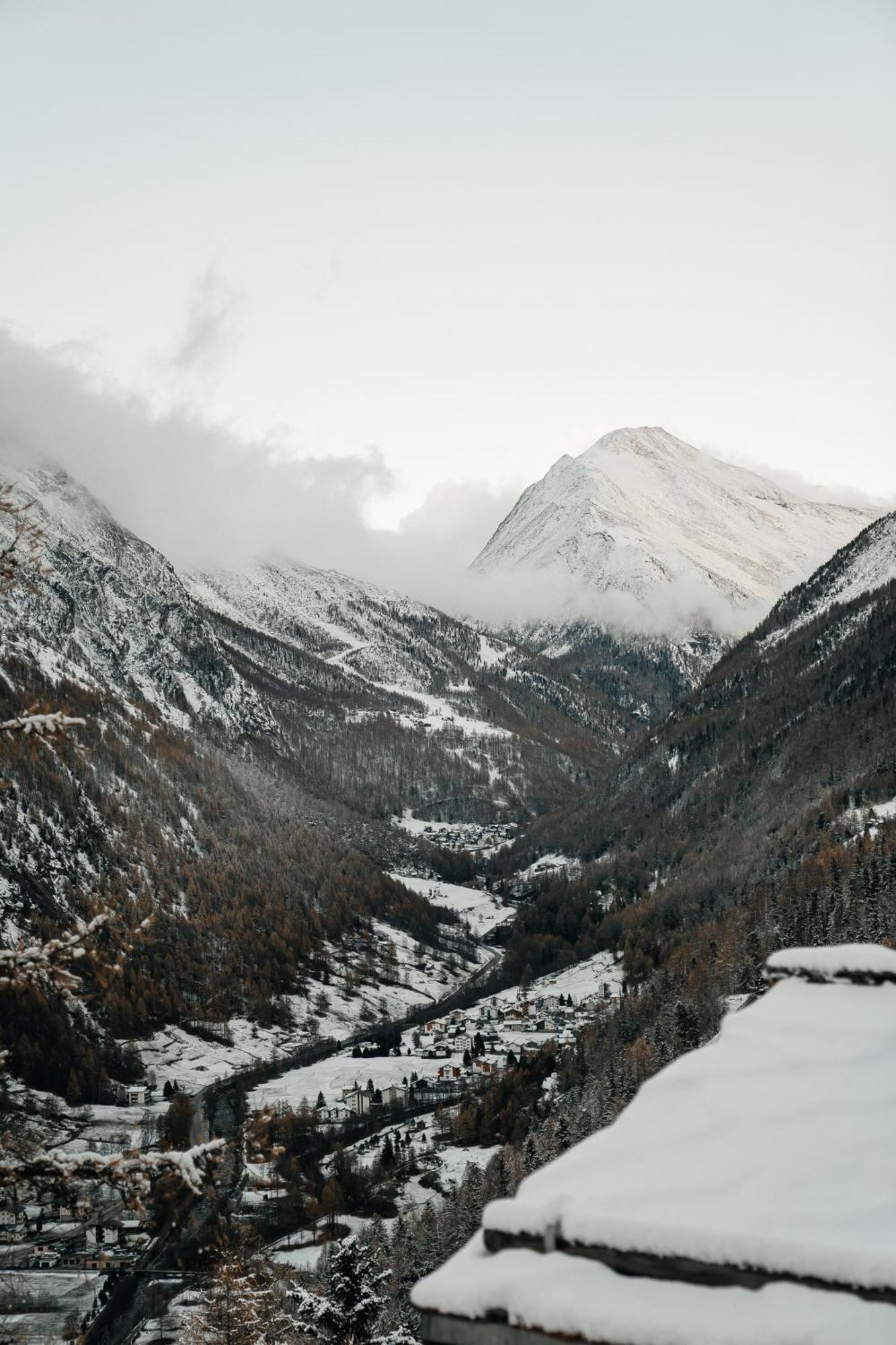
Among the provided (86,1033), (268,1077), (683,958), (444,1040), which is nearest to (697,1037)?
(683,958)

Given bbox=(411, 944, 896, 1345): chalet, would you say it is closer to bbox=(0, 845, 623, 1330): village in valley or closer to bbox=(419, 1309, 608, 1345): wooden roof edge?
bbox=(419, 1309, 608, 1345): wooden roof edge

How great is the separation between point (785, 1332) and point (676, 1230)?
0.60 metres

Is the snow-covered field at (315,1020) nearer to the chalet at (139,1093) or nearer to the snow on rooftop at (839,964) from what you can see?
the chalet at (139,1093)

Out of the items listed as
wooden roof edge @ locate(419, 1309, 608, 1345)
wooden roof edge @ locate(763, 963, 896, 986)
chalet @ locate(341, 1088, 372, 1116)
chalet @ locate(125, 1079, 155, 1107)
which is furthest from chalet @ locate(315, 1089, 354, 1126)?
wooden roof edge @ locate(419, 1309, 608, 1345)

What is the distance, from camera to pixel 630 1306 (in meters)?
4.81

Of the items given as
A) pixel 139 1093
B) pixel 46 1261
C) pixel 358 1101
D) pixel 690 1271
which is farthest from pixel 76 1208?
pixel 139 1093

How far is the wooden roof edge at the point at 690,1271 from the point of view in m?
4.66

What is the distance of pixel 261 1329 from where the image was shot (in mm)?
37719

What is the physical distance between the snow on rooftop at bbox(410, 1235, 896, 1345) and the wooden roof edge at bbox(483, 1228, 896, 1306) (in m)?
0.03

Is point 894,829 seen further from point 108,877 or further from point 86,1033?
point 108,877

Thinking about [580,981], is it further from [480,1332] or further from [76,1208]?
[480,1332]

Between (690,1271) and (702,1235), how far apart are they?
20 cm

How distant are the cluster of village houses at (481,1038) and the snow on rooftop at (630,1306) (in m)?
114

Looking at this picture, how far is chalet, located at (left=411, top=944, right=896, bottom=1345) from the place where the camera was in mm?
4652
